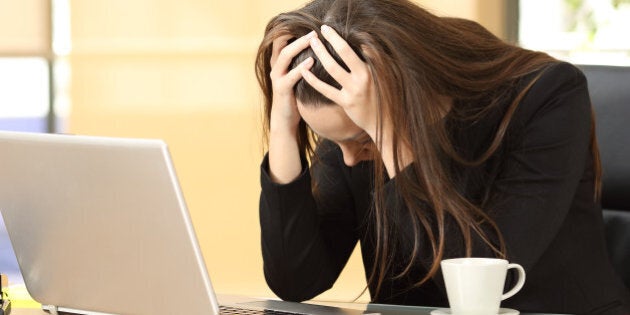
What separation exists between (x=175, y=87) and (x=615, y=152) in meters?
2.52

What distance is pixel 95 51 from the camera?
3.80 metres

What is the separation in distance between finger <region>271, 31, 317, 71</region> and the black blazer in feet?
0.55

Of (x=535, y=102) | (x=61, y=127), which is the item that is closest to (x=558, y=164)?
(x=535, y=102)

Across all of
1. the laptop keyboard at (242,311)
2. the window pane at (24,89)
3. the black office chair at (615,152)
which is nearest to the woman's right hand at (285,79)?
the laptop keyboard at (242,311)

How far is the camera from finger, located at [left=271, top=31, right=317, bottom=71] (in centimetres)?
132

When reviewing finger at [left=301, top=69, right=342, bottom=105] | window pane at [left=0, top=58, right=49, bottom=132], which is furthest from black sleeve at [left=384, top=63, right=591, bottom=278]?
window pane at [left=0, top=58, right=49, bottom=132]

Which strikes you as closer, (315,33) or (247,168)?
(315,33)

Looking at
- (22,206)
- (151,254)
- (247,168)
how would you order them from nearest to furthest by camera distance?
1. (151,254)
2. (22,206)
3. (247,168)

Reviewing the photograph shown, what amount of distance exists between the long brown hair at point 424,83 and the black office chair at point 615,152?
0.11m

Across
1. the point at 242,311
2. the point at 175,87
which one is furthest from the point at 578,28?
the point at 242,311

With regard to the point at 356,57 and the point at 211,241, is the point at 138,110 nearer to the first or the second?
the point at 211,241

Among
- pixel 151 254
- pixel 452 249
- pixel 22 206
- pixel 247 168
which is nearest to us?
pixel 151 254

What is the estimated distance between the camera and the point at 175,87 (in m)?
3.80

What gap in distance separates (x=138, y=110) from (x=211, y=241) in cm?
56
